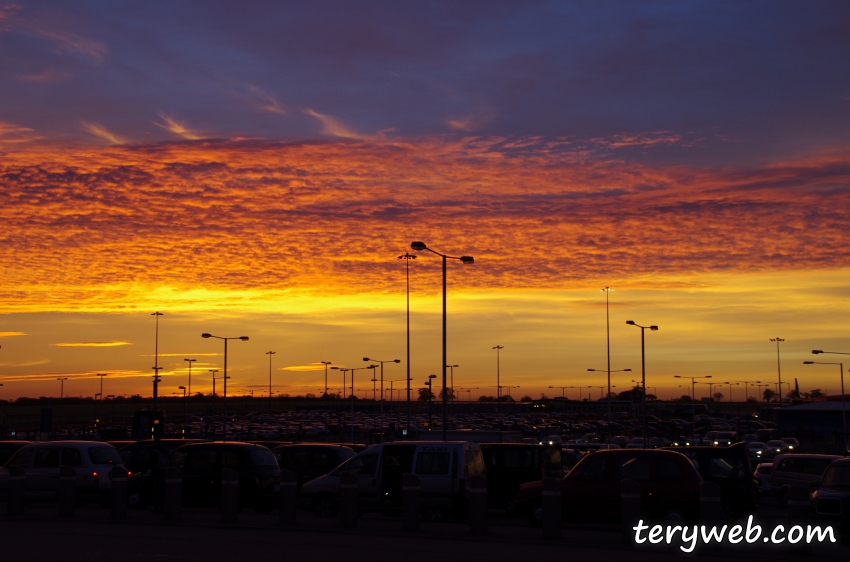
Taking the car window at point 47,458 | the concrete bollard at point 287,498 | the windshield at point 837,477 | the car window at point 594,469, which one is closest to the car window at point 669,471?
the car window at point 594,469

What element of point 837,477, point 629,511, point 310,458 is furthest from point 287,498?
point 837,477

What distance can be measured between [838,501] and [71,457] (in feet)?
62.9

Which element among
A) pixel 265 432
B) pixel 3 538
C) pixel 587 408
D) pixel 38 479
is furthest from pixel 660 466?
pixel 587 408

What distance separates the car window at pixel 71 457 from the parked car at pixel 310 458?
5738mm

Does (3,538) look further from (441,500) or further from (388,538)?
(441,500)

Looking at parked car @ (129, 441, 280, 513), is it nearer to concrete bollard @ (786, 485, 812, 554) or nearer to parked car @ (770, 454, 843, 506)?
concrete bollard @ (786, 485, 812, 554)

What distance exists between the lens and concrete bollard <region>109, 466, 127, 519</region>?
20406 mm

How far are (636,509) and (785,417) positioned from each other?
77.3 meters

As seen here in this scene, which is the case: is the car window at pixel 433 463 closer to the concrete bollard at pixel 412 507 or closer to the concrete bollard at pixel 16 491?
the concrete bollard at pixel 412 507

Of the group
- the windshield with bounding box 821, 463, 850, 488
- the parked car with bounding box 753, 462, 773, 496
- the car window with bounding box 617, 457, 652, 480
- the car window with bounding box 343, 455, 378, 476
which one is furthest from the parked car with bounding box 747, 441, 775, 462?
the car window with bounding box 343, 455, 378, 476

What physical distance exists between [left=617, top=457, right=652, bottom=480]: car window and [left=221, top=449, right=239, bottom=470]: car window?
9870mm

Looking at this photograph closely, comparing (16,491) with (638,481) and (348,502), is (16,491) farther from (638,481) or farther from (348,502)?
(638,481)

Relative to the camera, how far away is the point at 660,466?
18422 millimetres

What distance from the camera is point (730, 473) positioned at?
810 inches
